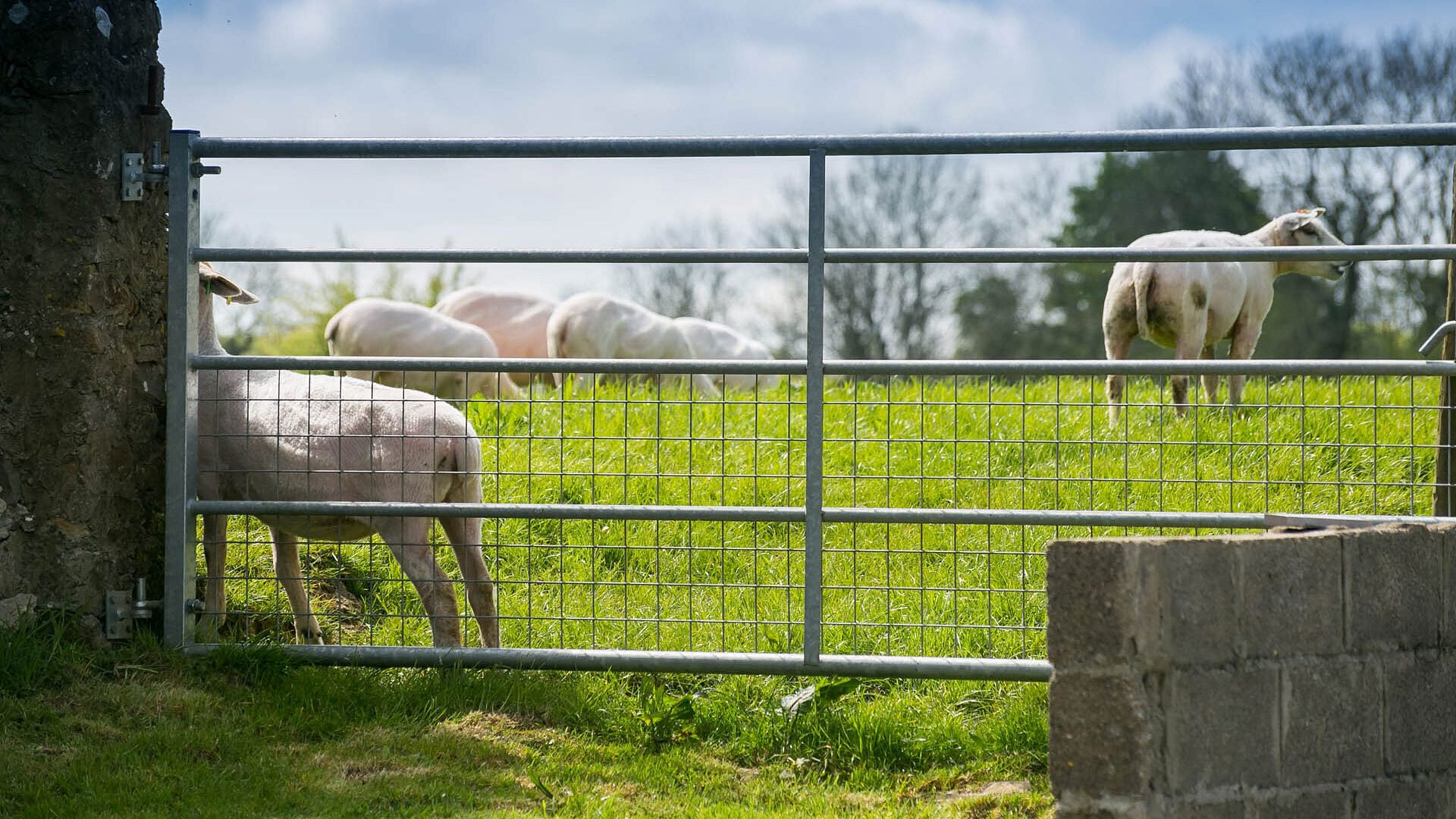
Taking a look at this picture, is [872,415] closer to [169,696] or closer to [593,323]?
[169,696]

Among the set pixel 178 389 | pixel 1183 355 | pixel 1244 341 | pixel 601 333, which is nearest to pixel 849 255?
pixel 178 389

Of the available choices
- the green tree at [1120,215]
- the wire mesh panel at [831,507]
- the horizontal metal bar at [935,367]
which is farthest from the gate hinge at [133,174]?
the green tree at [1120,215]

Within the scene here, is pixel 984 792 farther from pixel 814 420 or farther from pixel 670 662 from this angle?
pixel 814 420

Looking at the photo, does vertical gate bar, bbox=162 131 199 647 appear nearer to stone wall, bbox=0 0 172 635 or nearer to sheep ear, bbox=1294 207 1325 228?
stone wall, bbox=0 0 172 635

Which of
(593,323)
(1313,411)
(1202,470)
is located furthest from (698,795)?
(593,323)

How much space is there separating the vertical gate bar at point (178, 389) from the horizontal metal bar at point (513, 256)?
0.11m

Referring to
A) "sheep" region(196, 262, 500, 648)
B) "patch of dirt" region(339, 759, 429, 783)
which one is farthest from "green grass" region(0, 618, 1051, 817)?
"sheep" region(196, 262, 500, 648)

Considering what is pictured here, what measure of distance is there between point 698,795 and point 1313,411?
19.9 ft

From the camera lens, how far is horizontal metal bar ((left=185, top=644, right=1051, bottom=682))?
4.48 metres

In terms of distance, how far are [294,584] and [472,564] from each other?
3.04 feet

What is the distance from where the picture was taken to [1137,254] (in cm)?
436

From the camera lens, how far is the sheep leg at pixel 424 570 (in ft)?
16.7

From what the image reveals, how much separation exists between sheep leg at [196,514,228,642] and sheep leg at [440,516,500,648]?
877 millimetres

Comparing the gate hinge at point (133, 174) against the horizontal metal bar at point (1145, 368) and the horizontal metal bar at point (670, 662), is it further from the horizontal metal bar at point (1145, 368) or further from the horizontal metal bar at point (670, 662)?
the horizontal metal bar at point (1145, 368)
